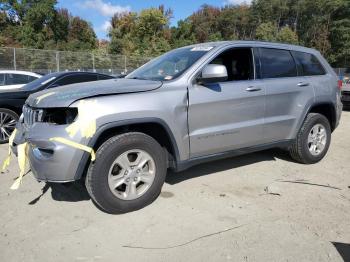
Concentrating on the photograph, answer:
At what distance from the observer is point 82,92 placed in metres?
3.56

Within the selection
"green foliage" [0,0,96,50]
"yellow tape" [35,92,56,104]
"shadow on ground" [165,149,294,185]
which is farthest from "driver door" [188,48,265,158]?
"green foliage" [0,0,96,50]

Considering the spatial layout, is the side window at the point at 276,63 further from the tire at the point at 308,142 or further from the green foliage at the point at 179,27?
the green foliage at the point at 179,27

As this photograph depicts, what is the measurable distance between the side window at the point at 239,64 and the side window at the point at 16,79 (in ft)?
24.0

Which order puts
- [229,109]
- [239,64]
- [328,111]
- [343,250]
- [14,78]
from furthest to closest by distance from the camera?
1. [14,78]
2. [328,111]
3. [239,64]
4. [229,109]
5. [343,250]

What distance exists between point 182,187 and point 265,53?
6.95 feet

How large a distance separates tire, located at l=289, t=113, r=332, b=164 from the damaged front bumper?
3.34m

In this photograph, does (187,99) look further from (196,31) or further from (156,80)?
(196,31)

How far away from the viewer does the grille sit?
3.68 metres

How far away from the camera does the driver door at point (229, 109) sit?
13.6 feet

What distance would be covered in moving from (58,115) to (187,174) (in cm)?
212

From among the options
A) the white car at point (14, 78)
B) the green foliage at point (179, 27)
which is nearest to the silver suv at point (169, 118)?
the white car at point (14, 78)

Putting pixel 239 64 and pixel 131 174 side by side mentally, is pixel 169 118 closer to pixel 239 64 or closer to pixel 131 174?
pixel 131 174

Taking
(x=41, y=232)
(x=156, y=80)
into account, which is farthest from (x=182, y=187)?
(x=41, y=232)

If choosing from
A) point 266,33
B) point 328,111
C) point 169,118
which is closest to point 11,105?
point 169,118
